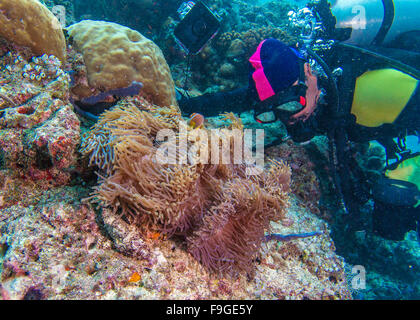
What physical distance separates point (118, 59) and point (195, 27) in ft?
7.75

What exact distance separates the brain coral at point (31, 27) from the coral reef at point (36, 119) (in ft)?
0.37

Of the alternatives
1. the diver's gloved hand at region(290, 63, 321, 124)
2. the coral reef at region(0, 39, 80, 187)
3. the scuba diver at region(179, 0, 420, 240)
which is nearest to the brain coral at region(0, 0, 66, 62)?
the coral reef at region(0, 39, 80, 187)

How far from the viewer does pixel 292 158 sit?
381 cm

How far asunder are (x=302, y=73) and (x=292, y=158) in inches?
54.5

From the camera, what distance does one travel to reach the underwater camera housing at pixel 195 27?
4.41 m

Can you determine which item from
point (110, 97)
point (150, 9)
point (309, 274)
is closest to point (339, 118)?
point (309, 274)

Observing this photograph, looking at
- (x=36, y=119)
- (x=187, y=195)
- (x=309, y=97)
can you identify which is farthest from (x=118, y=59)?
(x=309, y=97)

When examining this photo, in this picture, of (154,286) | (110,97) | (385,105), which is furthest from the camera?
(385,105)

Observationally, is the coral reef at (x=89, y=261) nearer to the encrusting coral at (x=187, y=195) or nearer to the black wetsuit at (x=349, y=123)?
the encrusting coral at (x=187, y=195)

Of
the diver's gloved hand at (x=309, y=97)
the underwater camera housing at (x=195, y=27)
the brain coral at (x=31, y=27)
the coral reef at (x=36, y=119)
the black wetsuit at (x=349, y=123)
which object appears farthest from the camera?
the underwater camera housing at (x=195, y=27)

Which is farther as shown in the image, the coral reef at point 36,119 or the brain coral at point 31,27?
the brain coral at point 31,27

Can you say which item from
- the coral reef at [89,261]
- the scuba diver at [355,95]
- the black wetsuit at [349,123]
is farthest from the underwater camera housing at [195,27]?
the coral reef at [89,261]
